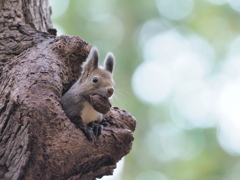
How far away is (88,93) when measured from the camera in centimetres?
203

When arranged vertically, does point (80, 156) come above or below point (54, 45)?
below

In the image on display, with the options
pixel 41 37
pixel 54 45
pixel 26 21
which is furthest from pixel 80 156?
pixel 26 21

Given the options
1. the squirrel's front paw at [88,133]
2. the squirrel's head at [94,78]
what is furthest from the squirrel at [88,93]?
the squirrel's front paw at [88,133]

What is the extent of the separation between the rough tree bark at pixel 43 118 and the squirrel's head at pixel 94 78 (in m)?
0.07

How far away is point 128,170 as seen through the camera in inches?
178

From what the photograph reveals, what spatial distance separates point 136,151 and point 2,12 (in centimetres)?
275

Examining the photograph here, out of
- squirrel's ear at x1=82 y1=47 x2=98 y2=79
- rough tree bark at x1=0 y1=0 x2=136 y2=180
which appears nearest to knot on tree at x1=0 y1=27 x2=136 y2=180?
rough tree bark at x1=0 y1=0 x2=136 y2=180

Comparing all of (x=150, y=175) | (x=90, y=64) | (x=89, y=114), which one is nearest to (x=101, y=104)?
(x=89, y=114)

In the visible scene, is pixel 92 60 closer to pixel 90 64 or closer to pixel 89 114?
pixel 90 64

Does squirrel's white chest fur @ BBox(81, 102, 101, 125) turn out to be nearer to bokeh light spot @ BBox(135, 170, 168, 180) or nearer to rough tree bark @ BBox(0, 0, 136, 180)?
rough tree bark @ BBox(0, 0, 136, 180)

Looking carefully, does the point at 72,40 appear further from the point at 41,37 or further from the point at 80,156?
the point at 80,156

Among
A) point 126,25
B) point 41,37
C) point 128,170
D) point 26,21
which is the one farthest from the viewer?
point 126,25

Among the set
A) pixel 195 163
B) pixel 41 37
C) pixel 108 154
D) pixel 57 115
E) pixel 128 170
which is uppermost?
pixel 41 37

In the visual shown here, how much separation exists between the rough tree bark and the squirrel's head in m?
0.07
